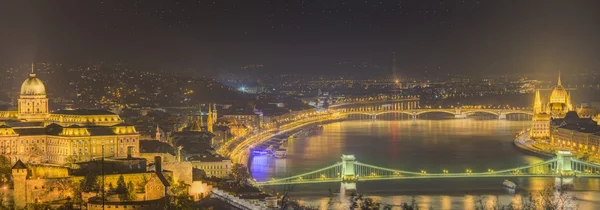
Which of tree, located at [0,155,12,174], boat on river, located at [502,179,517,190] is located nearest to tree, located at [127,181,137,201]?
tree, located at [0,155,12,174]

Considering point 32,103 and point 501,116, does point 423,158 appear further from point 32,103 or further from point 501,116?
point 501,116

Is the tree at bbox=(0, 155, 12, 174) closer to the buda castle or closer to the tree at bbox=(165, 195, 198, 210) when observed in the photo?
Result: the buda castle

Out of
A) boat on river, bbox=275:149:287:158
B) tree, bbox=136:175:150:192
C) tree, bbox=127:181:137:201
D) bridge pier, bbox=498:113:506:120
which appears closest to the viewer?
tree, bbox=127:181:137:201

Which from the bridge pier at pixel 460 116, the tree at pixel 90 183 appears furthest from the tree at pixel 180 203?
the bridge pier at pixel 460 116

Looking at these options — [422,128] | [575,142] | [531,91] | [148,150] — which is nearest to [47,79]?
[422,128]

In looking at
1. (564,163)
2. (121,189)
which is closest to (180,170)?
(121,189)

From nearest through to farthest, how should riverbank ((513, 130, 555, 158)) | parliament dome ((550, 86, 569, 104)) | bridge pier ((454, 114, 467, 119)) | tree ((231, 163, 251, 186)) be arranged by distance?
tree ((231, 163, 251, 186)), riverbank ((513, 130, 555, 158)), parliament dome ((550, 86, 569, 104)), bridge pier ((454, 114, 467, 119))

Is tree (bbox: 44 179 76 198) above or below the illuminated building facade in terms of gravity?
below
